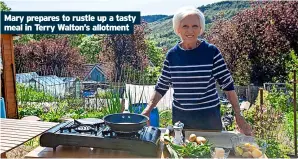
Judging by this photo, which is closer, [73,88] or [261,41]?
[73,88]

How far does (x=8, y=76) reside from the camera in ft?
17.6

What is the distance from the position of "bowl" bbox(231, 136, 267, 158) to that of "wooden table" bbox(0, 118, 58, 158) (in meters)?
1.02

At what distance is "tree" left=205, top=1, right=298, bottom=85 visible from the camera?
8.81 meters

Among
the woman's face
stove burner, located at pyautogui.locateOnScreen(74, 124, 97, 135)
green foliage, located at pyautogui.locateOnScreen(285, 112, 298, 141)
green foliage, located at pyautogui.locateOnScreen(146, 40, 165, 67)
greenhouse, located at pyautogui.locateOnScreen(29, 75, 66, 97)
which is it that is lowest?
green foliage, located at pyautogui.locateOnScreen(285, 112, 298, 141)

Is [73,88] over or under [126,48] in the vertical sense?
under

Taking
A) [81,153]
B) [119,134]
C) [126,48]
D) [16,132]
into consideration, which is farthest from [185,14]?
[126,48]

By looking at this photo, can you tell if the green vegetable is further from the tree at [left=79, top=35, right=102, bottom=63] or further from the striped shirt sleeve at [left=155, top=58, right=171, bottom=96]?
the tree at [left=79, top=35, right=102, bottom=63]

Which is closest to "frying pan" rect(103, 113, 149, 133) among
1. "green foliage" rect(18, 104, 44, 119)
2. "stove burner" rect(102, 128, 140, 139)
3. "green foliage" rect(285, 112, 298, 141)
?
"stove burner" rect(102, 128, 140, 139)

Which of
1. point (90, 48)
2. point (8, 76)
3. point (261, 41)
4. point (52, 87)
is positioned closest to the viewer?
point (8, 76)

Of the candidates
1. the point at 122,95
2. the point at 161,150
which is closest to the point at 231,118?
the point at 122,95

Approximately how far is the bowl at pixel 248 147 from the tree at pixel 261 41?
25.0ft

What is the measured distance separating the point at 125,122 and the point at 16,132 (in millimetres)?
885

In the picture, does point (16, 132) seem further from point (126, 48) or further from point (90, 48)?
point (90, 48)

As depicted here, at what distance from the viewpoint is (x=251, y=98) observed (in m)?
7.62
